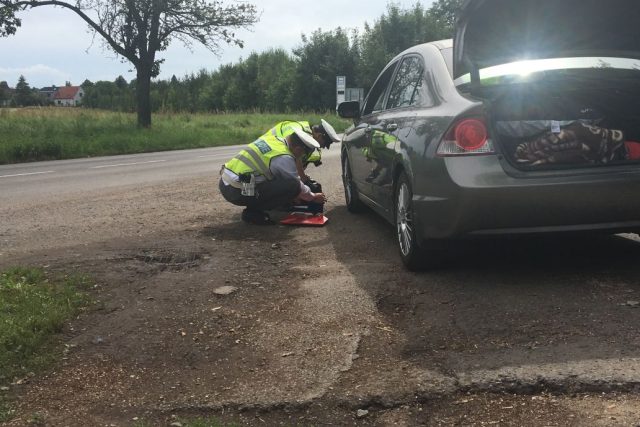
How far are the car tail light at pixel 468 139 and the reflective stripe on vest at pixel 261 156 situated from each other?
292cm

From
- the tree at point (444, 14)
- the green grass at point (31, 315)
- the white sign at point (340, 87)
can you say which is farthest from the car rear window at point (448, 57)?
the tree at point (444, 14)

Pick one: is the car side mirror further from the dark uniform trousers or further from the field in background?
the field in background

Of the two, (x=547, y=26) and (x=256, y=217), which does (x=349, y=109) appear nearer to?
(x=256, y=217)

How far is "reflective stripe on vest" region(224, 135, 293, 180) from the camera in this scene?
21.9ft

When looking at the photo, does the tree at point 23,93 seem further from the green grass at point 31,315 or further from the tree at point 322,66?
the green grass at point 31,315

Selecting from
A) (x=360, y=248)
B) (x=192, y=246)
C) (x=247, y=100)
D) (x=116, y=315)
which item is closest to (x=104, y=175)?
(x=192, y=246)

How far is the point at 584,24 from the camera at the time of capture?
169 inches

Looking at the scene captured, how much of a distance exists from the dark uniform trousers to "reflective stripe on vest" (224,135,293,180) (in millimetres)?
111

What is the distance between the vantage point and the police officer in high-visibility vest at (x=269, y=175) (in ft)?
21.8

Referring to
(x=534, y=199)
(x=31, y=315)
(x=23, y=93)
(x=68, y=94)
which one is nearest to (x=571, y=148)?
(x=534, y=199)

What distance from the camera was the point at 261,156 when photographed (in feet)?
22.0

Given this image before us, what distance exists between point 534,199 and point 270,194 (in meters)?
3.40

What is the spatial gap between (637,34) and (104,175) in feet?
36.2

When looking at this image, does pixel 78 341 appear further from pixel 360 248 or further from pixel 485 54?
pixel 485 54
